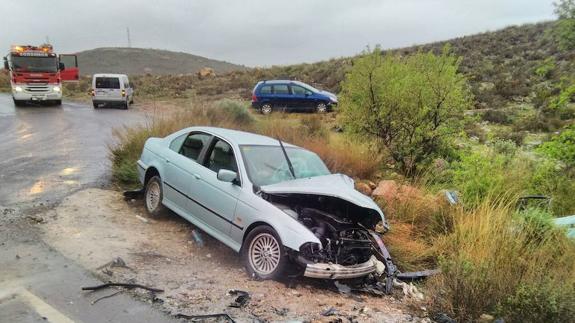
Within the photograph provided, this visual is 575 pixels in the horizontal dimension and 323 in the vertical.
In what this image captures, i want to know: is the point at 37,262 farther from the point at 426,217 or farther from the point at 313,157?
the point at 426,217

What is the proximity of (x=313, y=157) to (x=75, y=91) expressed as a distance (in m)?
41.3

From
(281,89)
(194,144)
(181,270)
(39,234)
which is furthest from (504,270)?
(281,89)

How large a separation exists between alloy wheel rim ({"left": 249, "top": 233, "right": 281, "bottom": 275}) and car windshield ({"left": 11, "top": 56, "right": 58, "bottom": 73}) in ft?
80.7

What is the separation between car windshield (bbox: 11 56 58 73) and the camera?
1037 inches

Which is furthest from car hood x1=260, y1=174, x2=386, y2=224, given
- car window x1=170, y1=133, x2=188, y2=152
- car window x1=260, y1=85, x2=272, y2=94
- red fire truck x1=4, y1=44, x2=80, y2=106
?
red fire truck x1=4, y1=44, x2=80, y2=106

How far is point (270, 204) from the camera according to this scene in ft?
20.5

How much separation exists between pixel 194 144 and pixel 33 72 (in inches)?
878

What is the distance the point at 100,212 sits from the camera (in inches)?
327

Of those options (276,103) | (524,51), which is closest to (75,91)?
(276,103)

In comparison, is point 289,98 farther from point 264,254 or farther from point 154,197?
point 264,254

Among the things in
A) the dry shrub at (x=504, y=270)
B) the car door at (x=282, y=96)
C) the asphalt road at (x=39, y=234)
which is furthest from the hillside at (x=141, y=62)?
the dry shrub at (x=504, y=270)

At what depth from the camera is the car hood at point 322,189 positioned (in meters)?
6.33

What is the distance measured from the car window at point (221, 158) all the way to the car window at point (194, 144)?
289 mm

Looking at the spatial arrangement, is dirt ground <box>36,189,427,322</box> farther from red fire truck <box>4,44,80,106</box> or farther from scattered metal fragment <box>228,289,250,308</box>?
red fire truck <box>4,44,80,106</box>
